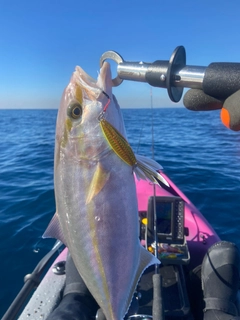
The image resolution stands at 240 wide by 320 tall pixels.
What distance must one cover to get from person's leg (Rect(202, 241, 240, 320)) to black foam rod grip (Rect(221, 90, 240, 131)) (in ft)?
8.11

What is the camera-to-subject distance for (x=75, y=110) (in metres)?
1.70

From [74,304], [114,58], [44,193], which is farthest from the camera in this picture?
[44,193]

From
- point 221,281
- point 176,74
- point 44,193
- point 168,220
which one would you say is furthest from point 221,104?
point 44,193

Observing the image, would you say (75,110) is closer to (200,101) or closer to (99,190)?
(99,190)

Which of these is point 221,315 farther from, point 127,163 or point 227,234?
point 227,234

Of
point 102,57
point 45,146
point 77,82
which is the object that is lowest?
point 45,146

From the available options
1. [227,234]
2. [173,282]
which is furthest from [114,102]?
[227,234]

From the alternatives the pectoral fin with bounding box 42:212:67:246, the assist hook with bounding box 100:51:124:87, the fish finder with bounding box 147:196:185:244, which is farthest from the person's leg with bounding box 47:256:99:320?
the assist hook with bounding box 100:51:124:87

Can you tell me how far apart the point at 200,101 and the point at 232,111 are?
35 centimetres

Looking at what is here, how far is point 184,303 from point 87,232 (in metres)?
2.50

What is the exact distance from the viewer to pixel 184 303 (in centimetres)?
347

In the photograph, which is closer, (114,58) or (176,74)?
(176,74)

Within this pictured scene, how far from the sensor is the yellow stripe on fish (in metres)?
1.58

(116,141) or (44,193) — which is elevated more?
(116,141)
